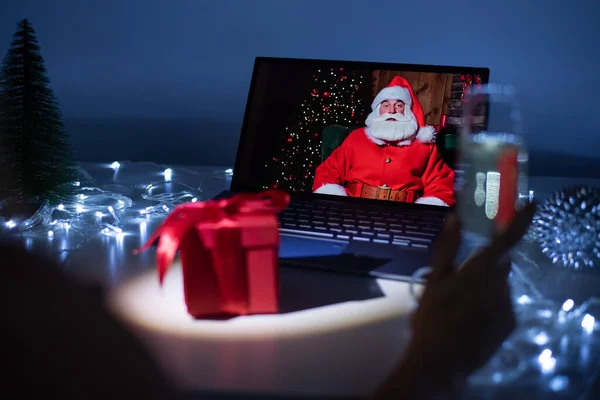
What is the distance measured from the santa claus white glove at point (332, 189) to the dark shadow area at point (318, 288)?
1.06 feet

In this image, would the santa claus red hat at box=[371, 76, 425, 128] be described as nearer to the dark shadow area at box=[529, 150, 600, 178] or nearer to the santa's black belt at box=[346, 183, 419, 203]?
the santa's black belt at box=[346, 183, 419, 203]

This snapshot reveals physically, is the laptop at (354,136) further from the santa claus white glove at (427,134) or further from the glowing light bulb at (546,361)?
the glowing light bulb at (546,361)

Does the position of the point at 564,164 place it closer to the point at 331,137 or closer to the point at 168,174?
the point at 331,137

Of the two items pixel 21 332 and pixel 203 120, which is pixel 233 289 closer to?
pixel 21 332

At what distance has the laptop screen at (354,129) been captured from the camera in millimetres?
1154

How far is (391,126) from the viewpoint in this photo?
118 cm

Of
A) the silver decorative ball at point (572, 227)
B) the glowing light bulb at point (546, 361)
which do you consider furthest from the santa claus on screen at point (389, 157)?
the glowing light bulb at point (546, 361)

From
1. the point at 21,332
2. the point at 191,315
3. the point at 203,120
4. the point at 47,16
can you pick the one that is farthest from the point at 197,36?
the point at 21,332

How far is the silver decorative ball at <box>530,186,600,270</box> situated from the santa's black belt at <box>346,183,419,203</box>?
28 cm

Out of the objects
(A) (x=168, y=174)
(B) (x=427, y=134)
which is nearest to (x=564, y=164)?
(B) (x=427, y=134)

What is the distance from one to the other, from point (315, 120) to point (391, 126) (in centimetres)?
14

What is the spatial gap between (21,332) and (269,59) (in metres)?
0.95

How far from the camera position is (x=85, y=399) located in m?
0.37

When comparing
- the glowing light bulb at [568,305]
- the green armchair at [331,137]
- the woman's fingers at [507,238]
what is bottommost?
the glowing light bulb at [568,305]
